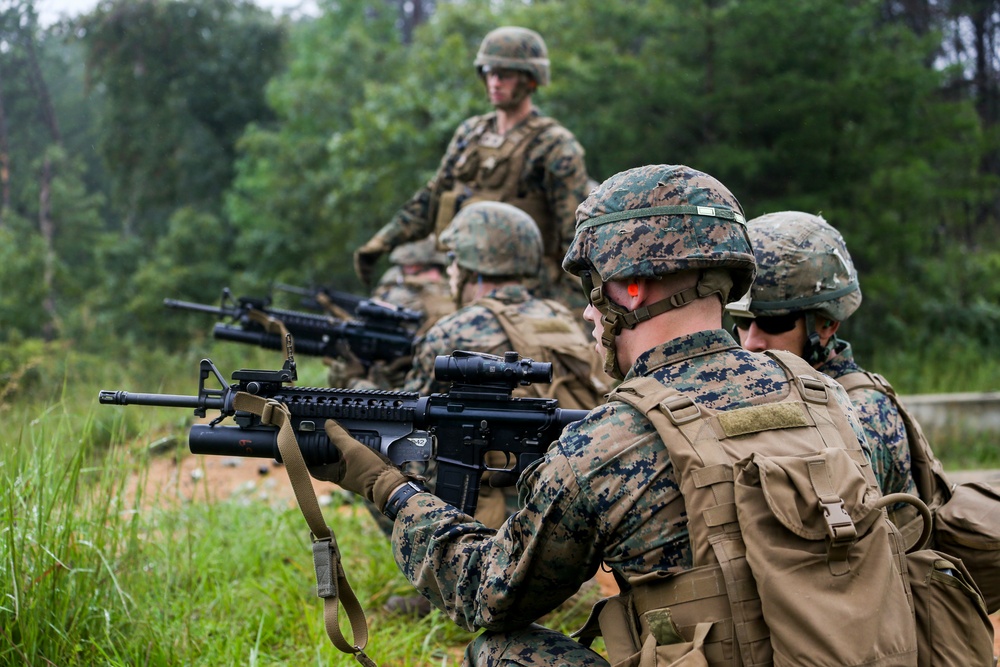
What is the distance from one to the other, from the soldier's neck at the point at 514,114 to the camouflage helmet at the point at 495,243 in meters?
1.99

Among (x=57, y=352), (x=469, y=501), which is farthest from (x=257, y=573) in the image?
(x=57, y=352)

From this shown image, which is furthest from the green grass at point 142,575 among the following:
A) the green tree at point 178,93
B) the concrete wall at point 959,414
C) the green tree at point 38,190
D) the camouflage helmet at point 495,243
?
the green tree at point 178,93

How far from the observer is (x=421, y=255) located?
834 centimetres

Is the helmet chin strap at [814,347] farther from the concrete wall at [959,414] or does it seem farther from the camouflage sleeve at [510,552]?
the concrete wall at [959,414]

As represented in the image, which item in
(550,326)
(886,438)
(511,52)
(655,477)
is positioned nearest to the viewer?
(655,477)

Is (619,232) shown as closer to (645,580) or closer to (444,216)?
(645,580)

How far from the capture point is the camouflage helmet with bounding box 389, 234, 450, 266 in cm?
833

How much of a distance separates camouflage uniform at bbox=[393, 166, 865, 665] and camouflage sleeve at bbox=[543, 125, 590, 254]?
3.83m

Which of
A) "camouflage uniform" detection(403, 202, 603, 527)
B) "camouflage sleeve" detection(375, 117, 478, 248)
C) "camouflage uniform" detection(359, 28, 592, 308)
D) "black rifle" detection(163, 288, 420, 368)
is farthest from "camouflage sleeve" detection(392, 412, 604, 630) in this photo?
"camouflage sleeve" detection(375, 117, 478, 248)

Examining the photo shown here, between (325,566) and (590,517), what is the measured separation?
3.68 feet

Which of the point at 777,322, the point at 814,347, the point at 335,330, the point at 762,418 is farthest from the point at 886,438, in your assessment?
the point at 335,330

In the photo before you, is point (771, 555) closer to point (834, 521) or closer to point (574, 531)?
point (834, 521)

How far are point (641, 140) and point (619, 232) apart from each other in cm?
836

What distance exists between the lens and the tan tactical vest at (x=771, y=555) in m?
2.09
